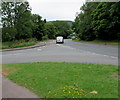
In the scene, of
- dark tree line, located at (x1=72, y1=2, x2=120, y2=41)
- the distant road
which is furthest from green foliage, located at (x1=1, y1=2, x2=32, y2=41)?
dark tree line, located at (x1=72, y1=2, x2=120, y2=41)

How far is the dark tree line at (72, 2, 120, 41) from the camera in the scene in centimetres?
2963

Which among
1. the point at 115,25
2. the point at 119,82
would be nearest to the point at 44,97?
the point at 119,82

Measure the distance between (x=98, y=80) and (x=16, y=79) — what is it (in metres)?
3.11

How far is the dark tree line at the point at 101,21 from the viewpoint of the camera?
2963 centimetres

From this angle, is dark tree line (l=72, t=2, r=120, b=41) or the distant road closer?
the distant road

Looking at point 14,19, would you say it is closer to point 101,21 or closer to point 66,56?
point 101,21

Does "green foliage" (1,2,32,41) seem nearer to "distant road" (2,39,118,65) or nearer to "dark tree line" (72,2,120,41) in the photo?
"distant road" (2,39,118,65)

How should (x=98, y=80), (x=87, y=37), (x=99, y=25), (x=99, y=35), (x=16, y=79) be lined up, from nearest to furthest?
1. (x=98, y=80)
2. (x=16, y=79)
3. (x=99, y=25)
4. (x=99, y=35)
5. (x=87, y=37)

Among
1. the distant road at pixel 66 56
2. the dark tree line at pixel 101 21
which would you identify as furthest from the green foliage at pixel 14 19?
the dark tree line at pixel 101 21

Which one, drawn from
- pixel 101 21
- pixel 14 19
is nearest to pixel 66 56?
pixel 14 19

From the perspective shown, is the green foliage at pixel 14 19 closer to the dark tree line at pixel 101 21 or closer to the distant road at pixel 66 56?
the distant road at pixel 66 56

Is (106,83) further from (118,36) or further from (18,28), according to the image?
(118,36)

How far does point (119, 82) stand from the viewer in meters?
5.37

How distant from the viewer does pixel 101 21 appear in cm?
3294
